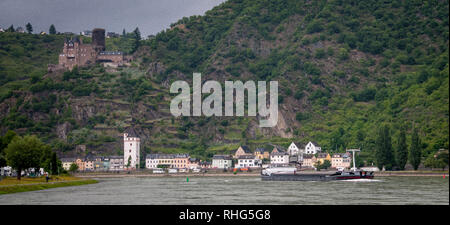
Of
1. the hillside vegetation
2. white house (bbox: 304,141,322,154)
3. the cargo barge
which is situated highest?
the hillside vegetation

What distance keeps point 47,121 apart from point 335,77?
85279mm

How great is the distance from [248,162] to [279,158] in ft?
24.7

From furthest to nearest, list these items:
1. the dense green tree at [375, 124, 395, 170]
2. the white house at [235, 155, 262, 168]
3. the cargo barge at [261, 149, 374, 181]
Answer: the white house at [235, 155, 262, 168] → the dense green tree at [375, 124, 395, 170] → the cargo barge at [261, 149, 374, 181]

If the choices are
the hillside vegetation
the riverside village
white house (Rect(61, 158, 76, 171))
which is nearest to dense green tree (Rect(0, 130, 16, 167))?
the riverside village

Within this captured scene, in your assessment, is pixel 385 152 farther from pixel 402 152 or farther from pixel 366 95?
pixel 366 95

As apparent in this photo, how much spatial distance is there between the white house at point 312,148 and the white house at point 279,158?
6.01 m

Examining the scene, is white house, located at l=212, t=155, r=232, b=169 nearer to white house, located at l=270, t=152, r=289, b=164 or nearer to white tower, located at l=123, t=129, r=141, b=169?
white house, located at l=270, t=152, r=289, b=164

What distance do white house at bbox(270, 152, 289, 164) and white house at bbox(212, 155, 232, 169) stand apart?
1031 centimetres

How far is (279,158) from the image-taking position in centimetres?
15075

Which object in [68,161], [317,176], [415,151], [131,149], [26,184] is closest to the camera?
[26,184]

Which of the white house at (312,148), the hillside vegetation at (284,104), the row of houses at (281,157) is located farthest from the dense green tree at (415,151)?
the white house at (312,148)

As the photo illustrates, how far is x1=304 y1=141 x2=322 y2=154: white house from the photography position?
6078 inches

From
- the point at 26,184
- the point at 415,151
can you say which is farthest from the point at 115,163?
the point at 26,184
